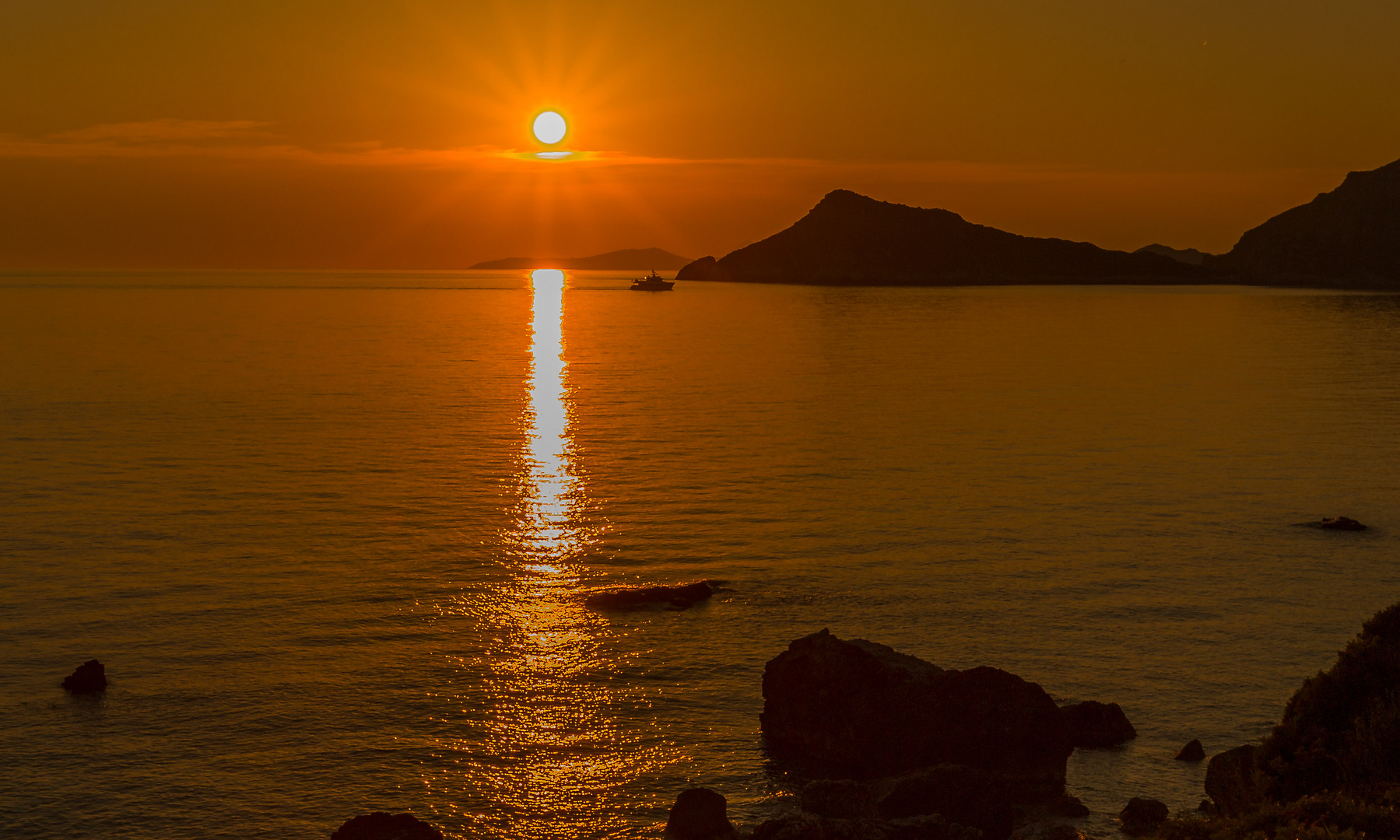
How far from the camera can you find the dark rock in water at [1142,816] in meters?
15.7

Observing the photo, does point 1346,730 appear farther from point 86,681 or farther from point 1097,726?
point 86,681

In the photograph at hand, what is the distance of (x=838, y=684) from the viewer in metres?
18.5

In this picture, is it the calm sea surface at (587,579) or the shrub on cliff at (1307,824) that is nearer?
the shrub on cliff at (1307,824)

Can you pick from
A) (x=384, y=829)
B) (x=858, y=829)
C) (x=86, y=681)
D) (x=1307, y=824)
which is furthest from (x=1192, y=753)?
(x=86, y=681)

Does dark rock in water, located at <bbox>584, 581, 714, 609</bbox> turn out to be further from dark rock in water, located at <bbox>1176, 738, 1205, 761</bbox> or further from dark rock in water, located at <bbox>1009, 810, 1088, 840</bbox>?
dark rock in water, located at <bbox>1009, 810, 1088, 840</bbox>

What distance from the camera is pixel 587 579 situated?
29781 mm

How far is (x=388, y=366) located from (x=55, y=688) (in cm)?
7734

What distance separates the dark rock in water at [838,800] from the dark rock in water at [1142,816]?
12.0 ft

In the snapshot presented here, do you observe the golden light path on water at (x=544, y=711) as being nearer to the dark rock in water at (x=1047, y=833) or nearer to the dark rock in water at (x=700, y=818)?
the dark rock in water at (x=700, y=818)

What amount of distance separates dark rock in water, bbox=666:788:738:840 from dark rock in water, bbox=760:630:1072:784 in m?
3.57

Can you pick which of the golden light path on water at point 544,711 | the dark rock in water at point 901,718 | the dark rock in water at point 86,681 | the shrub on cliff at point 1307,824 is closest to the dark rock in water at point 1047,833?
the dark rock in water at point 901,718

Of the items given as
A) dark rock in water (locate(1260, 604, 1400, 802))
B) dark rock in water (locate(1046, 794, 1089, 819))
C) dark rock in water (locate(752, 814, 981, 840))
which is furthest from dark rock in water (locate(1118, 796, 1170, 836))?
dark rock in water (locate(752, 814, 981, 840))

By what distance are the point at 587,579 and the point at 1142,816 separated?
1676 centimetres

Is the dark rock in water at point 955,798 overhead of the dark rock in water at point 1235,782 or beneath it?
beneath
